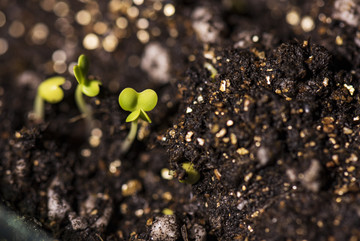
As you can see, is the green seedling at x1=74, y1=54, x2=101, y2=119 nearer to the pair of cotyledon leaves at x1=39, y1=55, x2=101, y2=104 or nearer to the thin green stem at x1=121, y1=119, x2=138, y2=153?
the pair of cotyledon leaves at x1=39, y1=55, x2=101, y2=104

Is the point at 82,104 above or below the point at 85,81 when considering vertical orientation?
below

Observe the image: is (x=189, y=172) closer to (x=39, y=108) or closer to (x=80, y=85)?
(x=80, y=85)

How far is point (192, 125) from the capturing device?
1.15 meters

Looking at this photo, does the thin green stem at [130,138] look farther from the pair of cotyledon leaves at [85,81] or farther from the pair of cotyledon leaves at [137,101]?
the pair of cotyledon leaves at [85,81]

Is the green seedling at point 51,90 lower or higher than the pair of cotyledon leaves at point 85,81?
lower

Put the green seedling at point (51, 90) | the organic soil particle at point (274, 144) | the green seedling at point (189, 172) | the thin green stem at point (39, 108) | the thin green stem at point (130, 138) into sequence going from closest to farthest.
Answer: the organic soil particle at point (274, 144) < the green seedling at point (189, 172) < the thin green stem at point (130, 138) < the green seedling at point (51, 90) < the thin green stem at point (39, 108)

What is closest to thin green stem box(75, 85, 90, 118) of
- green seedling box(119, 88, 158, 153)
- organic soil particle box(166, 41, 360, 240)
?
green seedling box(119, 88, 158, 153)

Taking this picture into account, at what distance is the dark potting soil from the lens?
1045mm

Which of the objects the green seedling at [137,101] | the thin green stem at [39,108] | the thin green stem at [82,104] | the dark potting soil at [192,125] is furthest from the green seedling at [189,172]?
the thin green stem at [39,108]

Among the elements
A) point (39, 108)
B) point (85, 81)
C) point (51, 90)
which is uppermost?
point (85, 81)

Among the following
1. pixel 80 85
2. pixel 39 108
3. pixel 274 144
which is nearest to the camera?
pixel 274 144

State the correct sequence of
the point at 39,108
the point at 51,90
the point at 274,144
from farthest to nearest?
the point at 39,108 → the point at 51,90 → the point at 274,144

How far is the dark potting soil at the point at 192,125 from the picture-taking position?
3.43 feet

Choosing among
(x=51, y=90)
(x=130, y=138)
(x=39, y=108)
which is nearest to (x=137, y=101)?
→ (x=130, y=138)
